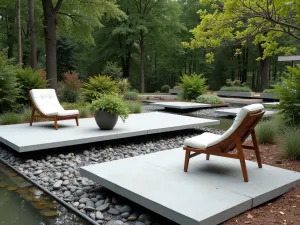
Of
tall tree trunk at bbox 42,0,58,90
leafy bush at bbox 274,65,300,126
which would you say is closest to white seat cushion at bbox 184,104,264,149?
leafy bush at bbox 274,65,300,126

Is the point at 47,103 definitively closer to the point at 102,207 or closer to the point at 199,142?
the point at 102,207

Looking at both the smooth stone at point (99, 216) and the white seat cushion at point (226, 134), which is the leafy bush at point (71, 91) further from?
A: the smooth stone at point (99, 216)

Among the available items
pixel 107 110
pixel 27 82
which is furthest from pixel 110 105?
pixel 27 82

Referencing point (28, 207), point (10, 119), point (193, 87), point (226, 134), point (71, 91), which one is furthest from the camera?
point (193, 87)

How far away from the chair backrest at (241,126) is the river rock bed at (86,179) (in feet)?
3.63

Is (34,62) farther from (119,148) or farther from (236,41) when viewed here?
(236,41)

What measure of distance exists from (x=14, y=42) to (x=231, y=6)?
2147 cm

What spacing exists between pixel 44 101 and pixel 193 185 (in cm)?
478

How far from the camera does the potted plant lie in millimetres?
6305

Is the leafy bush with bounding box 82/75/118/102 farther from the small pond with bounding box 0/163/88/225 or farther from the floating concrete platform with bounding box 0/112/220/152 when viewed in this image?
the small pond with bounding box 0/163/88/225

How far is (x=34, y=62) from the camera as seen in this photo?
1462 cm

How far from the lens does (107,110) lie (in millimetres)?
6355

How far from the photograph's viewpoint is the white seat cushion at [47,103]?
6570mm

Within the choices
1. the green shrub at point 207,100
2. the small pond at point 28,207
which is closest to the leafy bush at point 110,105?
the small pond at point 28,207
